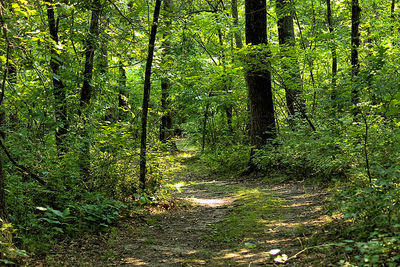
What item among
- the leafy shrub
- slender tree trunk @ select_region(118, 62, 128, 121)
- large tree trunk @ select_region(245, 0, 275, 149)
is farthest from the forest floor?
large tree trunk @ select_region(245, 0, 275, 149)

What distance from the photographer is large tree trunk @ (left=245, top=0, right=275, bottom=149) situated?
1062 cm

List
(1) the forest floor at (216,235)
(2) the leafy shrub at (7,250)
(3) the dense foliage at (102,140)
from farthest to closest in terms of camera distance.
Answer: (1) the forest floor at (216,235) → (3) the dense foliage at (102,140) → (2) the leafy shrub at (7,250)

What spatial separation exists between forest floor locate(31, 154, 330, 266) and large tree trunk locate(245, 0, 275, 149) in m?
3.22

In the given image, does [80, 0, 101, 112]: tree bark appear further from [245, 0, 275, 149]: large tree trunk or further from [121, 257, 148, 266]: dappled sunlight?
[245, 0, 275, 149]: large tree trunk

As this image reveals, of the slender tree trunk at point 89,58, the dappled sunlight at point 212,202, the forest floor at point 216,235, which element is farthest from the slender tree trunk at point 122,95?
the dappled sunlight at point 212,202

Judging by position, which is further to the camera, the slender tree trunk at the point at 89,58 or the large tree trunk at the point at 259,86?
the large tree trunk at the point at 259,86

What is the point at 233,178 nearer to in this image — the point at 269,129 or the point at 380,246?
the point at 269,129

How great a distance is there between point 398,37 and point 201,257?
1221cm

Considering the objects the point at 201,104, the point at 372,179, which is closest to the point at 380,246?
the point at 372,179

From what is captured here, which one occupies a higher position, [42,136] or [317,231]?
[42,136]

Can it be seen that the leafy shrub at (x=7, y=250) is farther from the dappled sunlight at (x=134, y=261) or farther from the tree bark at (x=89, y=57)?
the tree bark at (x=89, y=57)

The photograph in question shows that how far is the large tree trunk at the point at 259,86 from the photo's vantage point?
34.8ft

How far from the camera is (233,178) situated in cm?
1172

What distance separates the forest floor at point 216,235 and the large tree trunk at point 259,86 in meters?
3.22
